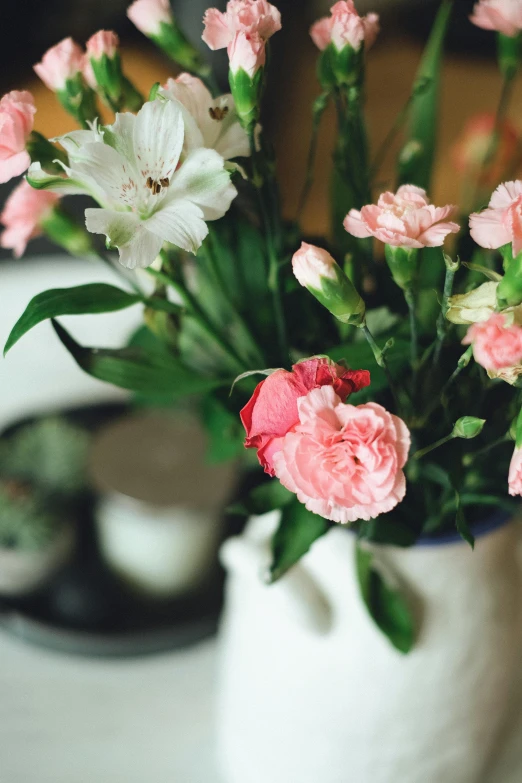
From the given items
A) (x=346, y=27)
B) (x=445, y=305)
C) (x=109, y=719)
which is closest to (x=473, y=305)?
(x=445, y=305)

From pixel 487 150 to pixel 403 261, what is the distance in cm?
17

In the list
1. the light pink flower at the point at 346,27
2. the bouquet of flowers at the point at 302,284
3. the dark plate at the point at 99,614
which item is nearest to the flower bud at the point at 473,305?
the bouquet of flowers at the point at 302,284

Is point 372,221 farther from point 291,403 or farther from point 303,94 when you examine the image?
point 303,94

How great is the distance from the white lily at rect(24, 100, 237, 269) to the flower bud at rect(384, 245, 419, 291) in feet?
0.17

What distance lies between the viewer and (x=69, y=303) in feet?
0.95

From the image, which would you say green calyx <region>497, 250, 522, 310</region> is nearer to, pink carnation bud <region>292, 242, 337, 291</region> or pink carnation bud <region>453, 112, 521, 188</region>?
pink carnation bud <region>292, 242, 337, 291</region>

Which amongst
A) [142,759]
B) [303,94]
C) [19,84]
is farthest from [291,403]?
[303,94]

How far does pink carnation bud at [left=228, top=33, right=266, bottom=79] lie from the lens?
0.79ft

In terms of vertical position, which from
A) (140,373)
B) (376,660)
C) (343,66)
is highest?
(343,66)

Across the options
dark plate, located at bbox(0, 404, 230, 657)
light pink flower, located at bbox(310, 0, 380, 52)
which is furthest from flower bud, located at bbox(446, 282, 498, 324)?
dark plate, located at bbox(0, 404, 230, 657)

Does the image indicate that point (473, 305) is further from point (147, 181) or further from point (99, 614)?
point (99, 614)

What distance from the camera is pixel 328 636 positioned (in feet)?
1.11

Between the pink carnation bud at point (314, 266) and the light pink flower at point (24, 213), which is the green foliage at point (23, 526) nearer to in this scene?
the light pink flower at point (24, 213)

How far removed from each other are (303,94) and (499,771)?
1372mm
